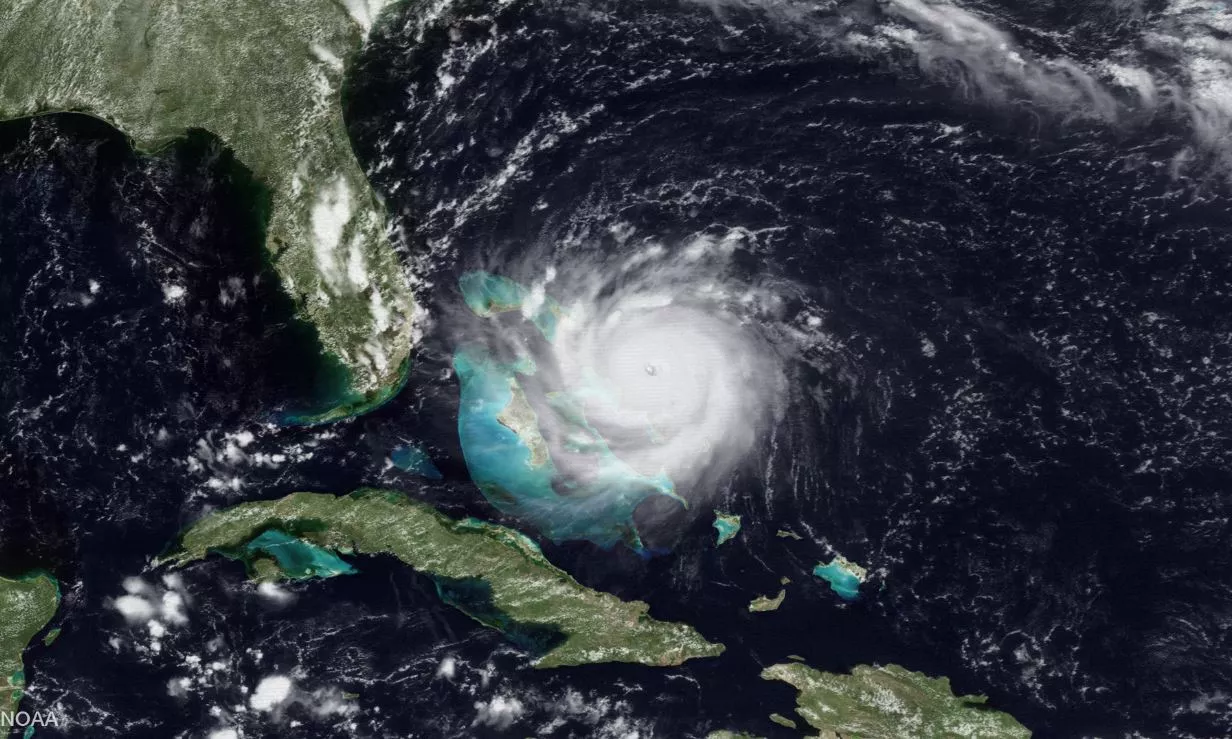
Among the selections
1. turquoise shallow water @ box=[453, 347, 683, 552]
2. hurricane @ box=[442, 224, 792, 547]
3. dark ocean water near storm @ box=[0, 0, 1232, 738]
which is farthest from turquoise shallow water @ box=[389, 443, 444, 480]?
hurricane @ box=[442, 224, 792, 547]

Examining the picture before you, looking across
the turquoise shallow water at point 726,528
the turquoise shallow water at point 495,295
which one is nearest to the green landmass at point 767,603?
the turquoise shallow water at point 726,528

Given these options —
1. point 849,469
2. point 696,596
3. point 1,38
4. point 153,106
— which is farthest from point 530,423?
point 1,38

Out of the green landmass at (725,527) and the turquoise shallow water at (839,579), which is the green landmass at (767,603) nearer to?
the turquoise shallow water at (839,579)

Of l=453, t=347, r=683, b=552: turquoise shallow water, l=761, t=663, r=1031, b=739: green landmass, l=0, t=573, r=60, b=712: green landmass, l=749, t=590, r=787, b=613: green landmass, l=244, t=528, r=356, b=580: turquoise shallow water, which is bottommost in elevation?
l=0, t=573, r=60, b=712: green landmass

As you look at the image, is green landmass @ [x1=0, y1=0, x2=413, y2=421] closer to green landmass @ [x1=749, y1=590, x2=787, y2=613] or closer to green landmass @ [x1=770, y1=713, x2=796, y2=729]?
green landmass @ [x1=749, y1=590, x2=787, y2=613]

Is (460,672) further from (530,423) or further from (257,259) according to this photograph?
(257,259)

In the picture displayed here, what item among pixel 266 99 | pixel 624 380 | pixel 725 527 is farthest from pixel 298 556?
pixel 266 99

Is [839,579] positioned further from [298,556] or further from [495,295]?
[298,556]
